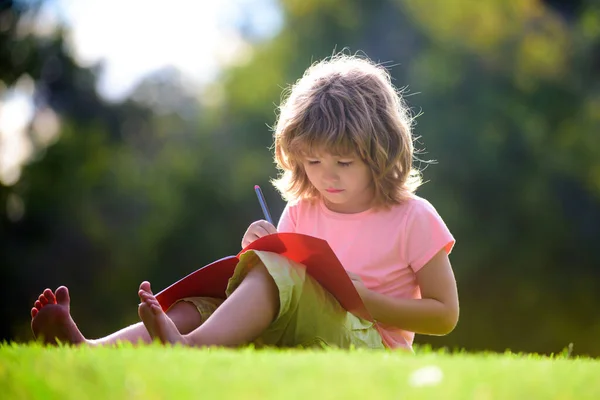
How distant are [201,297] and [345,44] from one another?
562 inches

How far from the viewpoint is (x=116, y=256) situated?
55.0 ft

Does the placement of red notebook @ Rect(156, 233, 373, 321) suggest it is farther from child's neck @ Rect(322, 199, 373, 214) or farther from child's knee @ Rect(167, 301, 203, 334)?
child's neck @ Rect(322, 199, 373, 214)

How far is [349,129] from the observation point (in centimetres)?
301

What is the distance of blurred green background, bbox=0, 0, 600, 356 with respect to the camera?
48.4 feet

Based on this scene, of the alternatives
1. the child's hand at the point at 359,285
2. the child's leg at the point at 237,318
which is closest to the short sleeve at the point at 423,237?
the child's hand at the point at 359,285

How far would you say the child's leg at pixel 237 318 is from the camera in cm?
237

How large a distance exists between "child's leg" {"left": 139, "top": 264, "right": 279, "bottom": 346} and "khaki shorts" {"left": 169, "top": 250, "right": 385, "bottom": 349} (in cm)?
4

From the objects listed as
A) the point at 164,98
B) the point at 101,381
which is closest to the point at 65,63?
the point at 164,98

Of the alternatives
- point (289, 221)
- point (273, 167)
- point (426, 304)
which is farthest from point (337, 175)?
point (273, 167)

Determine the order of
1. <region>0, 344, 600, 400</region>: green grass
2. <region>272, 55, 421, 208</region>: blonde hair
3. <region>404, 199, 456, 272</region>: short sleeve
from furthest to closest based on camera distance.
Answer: <region>272, 55, 421, 208</region>: blonde hair → <region>404, 199, 456, 272</region>: short sleeve → <region>0, 344, 600, 400</region>: green grass

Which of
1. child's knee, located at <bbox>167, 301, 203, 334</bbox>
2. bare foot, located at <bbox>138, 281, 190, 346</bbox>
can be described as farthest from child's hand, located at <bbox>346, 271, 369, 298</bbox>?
bare foot, located at <bbox>138, 281, 190, 346</bbox>

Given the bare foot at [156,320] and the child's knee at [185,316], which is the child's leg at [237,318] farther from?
the child's knee at [185,316]

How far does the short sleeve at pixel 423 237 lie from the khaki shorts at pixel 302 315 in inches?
12.0

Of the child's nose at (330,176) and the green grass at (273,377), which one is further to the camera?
the child's nose at (330,176)
